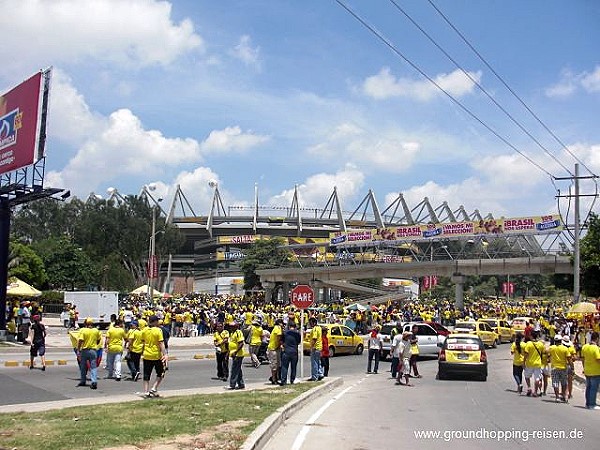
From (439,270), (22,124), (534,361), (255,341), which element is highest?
(22,124)

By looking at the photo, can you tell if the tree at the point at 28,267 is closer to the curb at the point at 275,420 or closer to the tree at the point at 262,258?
the tree at the point at 262,258

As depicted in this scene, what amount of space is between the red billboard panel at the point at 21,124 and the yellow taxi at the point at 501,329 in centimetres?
2560

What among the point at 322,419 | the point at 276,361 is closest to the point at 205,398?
the point at 322,419

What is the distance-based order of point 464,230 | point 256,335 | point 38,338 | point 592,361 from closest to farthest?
point 592,361 < point 38,338 < point 256,335 < point 464,230

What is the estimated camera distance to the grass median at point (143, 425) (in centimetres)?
884

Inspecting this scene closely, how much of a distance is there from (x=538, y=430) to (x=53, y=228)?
105172 mm

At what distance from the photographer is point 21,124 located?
3095cm

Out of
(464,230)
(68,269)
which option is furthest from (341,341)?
(464,230)

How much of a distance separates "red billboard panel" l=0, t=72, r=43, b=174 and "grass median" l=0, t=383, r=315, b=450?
2000 centimetres

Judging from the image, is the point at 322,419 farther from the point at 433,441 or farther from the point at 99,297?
the point at 99,297

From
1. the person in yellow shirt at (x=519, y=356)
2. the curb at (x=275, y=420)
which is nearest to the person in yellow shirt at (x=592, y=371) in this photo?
the person in yellow shirt at (x=519, y=356)

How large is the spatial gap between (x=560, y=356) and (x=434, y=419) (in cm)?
482

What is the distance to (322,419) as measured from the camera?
12383mm

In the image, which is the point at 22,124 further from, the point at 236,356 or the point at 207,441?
the point at 207,441
